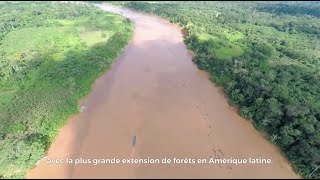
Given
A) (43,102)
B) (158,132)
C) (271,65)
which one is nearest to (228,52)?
(271,65)

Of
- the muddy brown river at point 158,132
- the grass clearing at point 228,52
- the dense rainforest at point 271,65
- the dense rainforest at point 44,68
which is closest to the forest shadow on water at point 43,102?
the dense rainforest at point 44,68

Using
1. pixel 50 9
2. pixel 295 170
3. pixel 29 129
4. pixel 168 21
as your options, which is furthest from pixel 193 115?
pixel 50 9

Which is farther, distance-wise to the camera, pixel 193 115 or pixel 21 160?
pixel 193 115

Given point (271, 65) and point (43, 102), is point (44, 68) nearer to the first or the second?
point (43, 102)

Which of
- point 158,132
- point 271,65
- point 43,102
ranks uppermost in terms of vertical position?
point 271,65

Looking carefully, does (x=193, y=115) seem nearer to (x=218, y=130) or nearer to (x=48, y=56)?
(x=218, y=130)

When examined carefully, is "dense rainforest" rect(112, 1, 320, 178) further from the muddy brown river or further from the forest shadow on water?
the forest shadow on water
